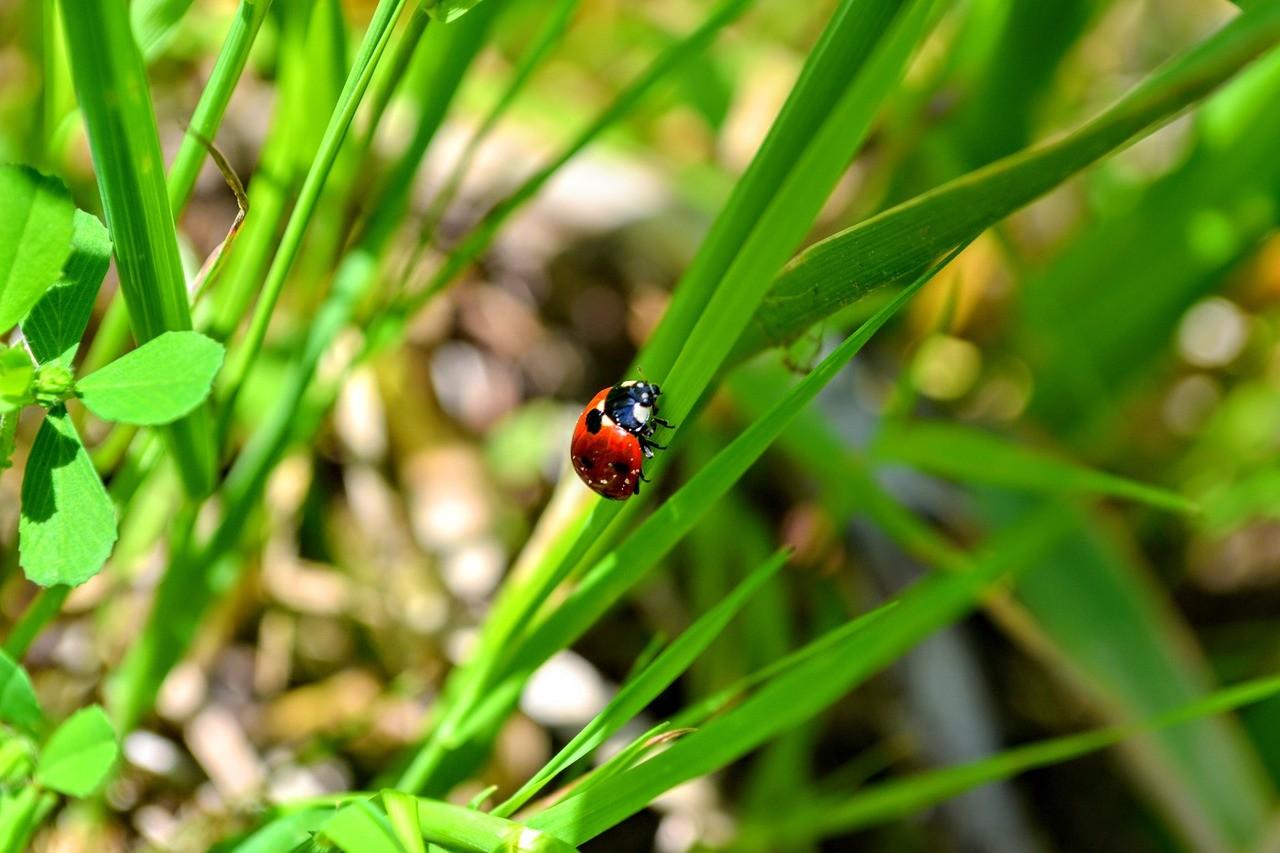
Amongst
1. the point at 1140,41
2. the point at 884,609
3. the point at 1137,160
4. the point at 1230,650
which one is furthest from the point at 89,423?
the point at 1140,41

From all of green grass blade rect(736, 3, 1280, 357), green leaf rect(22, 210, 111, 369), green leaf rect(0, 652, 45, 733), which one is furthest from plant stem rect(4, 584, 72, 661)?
green grass blade rect(736, 3, 1280, 357)

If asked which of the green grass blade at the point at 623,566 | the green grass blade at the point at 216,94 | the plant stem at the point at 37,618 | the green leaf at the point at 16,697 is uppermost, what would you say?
the green grass blade at the point at 216,94

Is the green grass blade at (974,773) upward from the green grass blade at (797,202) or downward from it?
downward

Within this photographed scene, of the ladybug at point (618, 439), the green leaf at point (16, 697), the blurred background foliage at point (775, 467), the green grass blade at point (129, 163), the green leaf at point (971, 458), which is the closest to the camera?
the green grass blade at point (129, 163)

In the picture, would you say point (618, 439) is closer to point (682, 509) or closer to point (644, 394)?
point (644, 394)

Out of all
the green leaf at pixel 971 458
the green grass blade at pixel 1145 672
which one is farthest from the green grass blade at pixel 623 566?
the green grass blade at pixel 1145 672

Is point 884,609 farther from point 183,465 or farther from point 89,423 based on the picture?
point 89,423

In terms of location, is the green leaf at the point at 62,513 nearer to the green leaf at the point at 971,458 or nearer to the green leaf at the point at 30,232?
the green leaf at the point at 30,232
